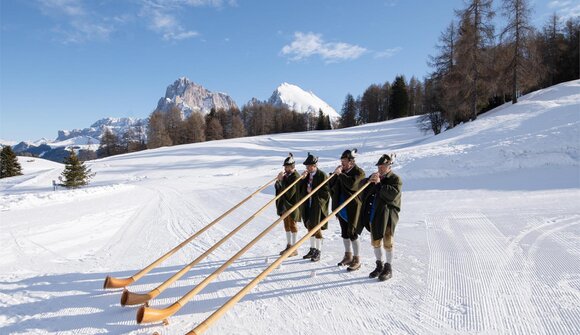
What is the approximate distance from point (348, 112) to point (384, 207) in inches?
2876

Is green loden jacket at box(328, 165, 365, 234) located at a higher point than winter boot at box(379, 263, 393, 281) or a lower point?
higher

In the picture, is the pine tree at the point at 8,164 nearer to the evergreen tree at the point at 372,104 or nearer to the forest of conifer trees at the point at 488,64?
the forest of conifer trees at the point at 488,64

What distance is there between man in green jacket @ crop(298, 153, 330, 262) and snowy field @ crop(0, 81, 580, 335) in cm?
31

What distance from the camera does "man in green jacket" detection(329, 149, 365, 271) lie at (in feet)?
18.6

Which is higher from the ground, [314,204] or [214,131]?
[214,131]

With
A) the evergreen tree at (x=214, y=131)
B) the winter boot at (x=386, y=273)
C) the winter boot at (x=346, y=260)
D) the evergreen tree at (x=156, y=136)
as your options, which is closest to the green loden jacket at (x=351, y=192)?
the winter boot at (x=346, y=260)

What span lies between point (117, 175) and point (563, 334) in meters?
31.1

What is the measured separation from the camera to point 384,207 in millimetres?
5098

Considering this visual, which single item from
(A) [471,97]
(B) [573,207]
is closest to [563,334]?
(B) [573,207]

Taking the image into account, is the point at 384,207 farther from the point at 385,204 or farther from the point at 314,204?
the point at 314,204

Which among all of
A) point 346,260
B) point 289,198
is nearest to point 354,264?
point 346,260

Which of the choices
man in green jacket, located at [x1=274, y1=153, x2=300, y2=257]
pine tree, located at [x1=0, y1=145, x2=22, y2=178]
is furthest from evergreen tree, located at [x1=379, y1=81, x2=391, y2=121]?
man in green jacket, located at [x1=274, y1=153, x2=300, y2=257]

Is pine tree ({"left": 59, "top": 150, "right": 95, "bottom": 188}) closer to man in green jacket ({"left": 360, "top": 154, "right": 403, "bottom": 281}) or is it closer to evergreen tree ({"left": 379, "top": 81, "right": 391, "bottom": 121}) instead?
man in green jacket ({"left": 360, "top": 154, "right": 403, "bottom": 281})

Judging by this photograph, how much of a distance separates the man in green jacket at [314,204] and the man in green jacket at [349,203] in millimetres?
299
